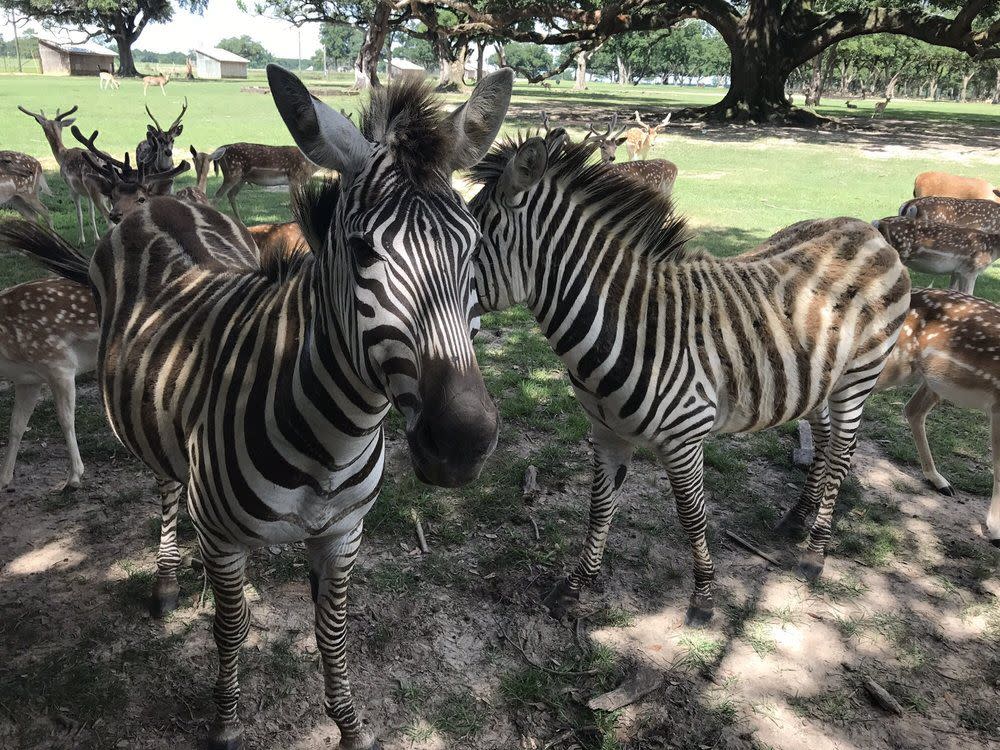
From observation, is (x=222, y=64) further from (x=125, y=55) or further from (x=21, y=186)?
(x=21, y=186)

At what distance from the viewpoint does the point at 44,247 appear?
3623mm

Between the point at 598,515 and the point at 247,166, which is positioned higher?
the point at 247,166

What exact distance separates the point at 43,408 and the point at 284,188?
9770mm

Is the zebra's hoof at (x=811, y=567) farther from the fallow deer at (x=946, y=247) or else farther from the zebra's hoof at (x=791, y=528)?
the fallow deer at (x=946, y=247)

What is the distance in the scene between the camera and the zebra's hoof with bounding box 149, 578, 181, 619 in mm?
3346

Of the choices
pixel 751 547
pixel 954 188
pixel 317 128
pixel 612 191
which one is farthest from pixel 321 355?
pixel 954 188

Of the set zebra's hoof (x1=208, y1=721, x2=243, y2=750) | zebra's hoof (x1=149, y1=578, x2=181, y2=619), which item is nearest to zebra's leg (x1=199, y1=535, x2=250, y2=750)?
zebra's hoof (x1=208, y1=721, x2=243, y2=750)

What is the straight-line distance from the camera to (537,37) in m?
28.3

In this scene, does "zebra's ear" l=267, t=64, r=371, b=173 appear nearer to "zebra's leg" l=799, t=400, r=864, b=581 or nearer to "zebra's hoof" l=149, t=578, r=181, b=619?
"zebra's hoof" l=149, t=578, r=181, b=619

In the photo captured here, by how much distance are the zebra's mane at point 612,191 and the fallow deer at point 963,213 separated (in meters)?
7.64

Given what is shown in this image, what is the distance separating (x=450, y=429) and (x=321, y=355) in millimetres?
620

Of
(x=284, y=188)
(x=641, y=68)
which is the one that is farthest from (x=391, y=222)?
(x=641, y=68)

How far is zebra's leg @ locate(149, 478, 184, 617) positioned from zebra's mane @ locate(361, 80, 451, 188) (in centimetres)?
241

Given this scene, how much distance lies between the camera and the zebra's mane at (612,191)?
2.99m
